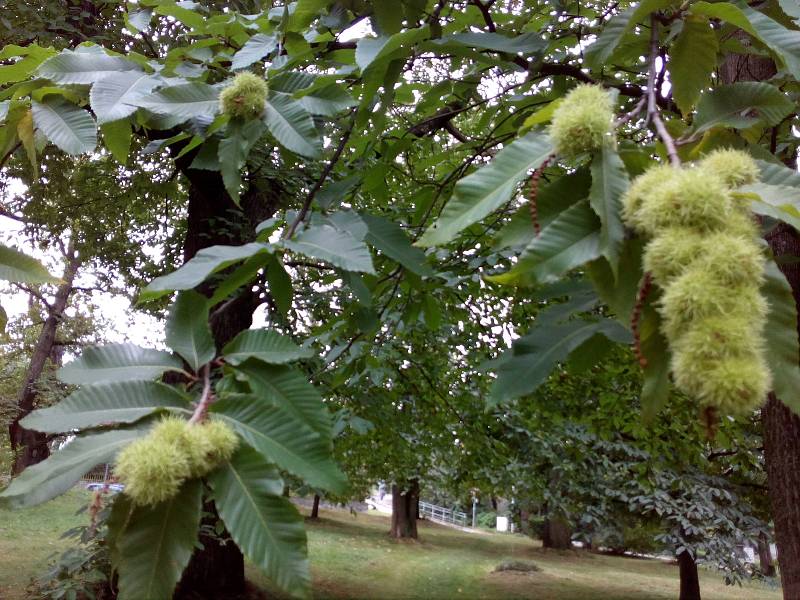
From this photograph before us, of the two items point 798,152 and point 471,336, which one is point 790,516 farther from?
point 471,336

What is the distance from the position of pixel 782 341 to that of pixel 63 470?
1.04 metres

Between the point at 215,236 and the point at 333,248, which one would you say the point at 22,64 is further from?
the point at 215,236

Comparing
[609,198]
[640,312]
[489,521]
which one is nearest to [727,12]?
[609,198]

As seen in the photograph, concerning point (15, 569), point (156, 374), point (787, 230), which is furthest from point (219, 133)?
point (15, 569)

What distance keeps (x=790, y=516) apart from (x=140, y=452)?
92.2 inches

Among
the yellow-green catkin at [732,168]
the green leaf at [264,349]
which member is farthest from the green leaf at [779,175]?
the green leaf at [264,349]

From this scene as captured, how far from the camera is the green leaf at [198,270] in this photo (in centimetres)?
102

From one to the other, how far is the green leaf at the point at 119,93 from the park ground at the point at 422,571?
7239 millimetres

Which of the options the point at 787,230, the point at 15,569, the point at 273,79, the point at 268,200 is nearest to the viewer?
the point at 273,79

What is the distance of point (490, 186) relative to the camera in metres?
0.94

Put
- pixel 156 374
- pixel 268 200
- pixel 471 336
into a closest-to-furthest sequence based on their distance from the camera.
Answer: pixel 156 374 < pixel 471 336 < pixel 268 200

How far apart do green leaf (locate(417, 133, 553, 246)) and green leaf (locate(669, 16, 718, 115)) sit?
55 centimetres

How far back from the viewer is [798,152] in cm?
247

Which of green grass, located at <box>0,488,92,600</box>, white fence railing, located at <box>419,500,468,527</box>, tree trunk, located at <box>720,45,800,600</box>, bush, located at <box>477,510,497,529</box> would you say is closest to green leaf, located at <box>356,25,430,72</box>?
tree trunk, located at <box>720,45,800,600</box>
